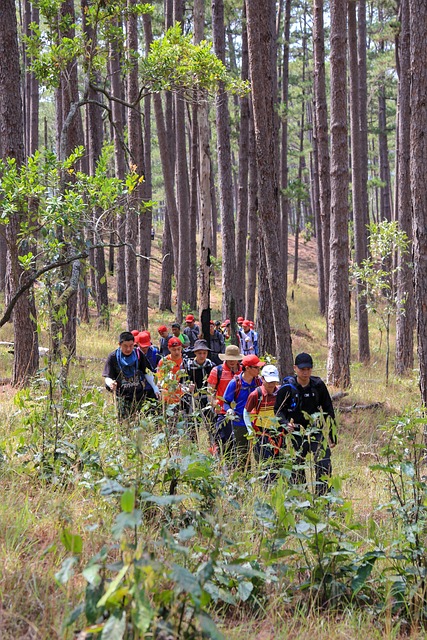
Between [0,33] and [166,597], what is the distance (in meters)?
8.82

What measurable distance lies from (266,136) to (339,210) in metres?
4.30

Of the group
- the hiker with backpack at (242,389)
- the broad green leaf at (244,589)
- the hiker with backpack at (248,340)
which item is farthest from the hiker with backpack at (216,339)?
the broad green leaf at (244,589)

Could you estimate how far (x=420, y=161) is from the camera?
8.15 meters

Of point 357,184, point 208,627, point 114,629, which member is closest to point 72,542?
point 114,629

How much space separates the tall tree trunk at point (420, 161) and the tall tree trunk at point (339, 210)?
15.9 feet

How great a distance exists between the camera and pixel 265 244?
31.7 feet

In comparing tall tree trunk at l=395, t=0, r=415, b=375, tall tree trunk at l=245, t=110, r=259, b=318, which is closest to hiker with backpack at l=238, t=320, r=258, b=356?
tall tree trunk at l=395, t=0, r=415, b=375

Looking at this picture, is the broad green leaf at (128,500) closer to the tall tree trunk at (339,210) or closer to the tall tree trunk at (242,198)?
the tall tree trunk at (339,210)

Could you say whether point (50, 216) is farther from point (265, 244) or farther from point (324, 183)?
point (324, 183)

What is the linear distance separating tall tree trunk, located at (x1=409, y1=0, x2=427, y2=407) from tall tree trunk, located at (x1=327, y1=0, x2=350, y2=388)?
15.9 ft

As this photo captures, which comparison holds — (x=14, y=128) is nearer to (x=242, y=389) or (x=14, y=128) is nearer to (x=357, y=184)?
(x=242, y=389)

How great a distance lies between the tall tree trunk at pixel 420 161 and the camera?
26.3 feet

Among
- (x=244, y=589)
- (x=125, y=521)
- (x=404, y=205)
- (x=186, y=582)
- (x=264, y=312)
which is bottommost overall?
(x=244, y=589)

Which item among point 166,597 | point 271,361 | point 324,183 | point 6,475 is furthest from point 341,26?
point 166,597
